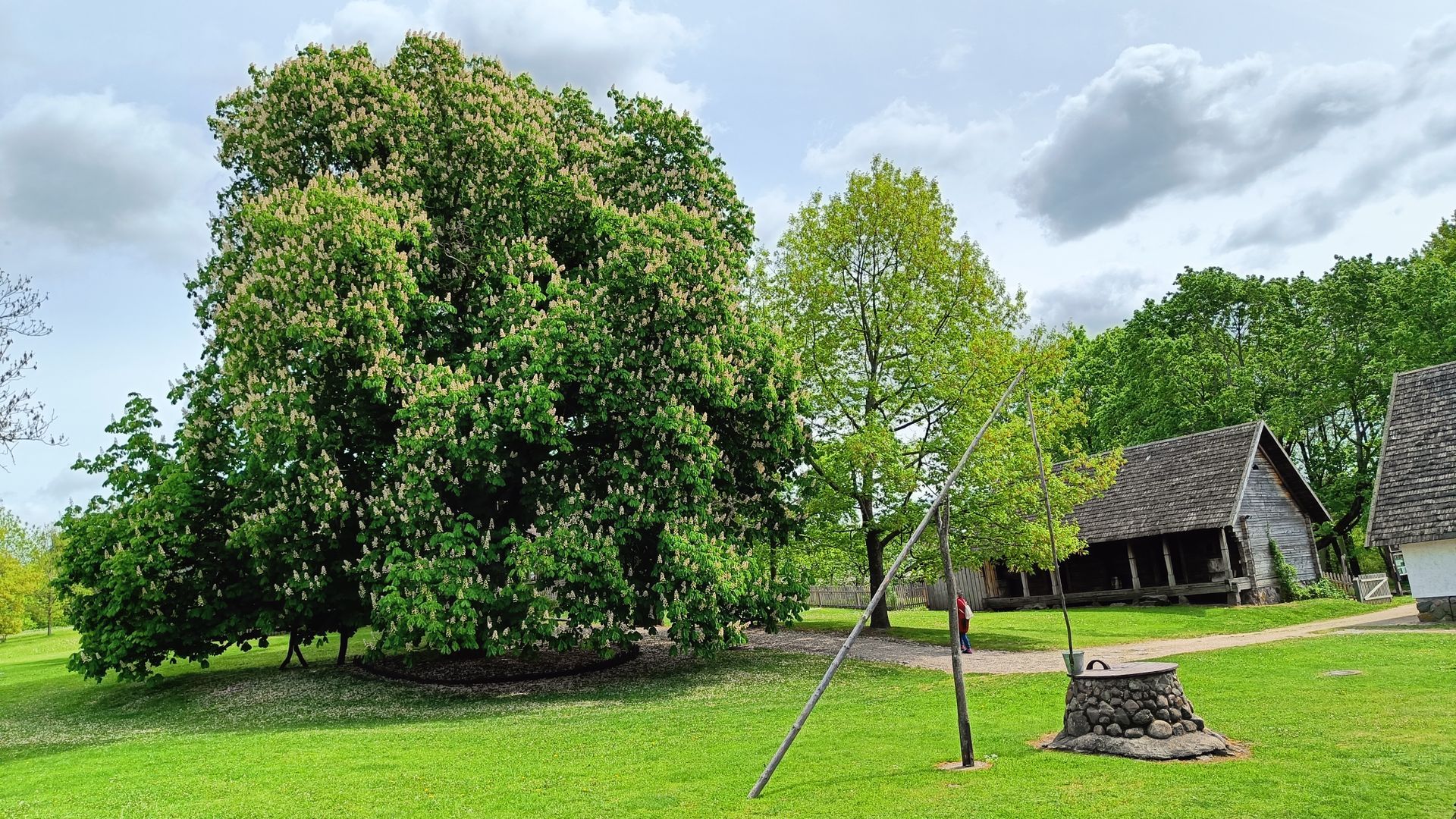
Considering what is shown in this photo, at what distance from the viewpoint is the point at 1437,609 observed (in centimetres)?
2286

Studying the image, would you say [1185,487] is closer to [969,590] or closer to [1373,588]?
[1373,588]

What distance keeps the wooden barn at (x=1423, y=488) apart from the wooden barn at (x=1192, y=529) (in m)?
6.41

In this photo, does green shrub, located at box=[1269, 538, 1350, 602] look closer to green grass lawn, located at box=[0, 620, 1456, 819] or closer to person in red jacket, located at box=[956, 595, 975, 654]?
green grass lawn, located at box=[0, 620, 1456, 819]

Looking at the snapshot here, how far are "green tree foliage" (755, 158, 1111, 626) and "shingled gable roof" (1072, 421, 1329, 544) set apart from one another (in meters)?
8.62

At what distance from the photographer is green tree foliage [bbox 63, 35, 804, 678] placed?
16.9 m

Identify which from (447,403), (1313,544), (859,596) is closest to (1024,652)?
(447,403)

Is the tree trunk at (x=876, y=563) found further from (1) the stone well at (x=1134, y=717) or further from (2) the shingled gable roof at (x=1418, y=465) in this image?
(1) the stone well at (x=1134, y=717)

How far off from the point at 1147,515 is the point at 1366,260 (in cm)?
1994

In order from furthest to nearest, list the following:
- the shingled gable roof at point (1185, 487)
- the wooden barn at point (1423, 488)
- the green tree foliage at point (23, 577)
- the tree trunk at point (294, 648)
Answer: the green tree foliage at point (23, 577) → the shingled gable roof at point (1185, 487) → the wooden barn at point (1423, 488) → the tree trunk at point (294, 648)

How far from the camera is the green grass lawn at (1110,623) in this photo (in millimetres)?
25062

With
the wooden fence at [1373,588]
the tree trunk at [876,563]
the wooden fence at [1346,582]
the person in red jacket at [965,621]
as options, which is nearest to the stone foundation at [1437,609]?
the wooden fence at [1373,588]

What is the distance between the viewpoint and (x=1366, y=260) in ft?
139

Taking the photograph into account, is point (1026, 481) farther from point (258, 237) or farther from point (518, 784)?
point (258, 237)

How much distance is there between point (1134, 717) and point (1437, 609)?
1806 cm
